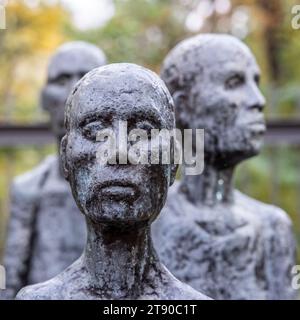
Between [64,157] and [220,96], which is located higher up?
[220,96]

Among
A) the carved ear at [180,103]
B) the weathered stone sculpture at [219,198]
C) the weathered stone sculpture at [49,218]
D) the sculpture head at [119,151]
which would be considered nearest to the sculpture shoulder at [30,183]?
the weathered stone sculpture at [49,218]

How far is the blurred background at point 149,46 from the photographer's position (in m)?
11.2

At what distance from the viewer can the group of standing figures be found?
10.2 feet

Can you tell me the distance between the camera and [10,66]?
41.0ft

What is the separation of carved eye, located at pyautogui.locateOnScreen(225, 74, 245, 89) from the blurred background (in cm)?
498

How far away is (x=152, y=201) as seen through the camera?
10.2 feet

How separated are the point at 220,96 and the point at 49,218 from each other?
1798mm

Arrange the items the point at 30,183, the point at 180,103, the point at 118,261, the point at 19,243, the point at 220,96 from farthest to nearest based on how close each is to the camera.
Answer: the point at 30,183, the point at 19,243, the point at 180,103, the point at 220,96, the point at 118,261

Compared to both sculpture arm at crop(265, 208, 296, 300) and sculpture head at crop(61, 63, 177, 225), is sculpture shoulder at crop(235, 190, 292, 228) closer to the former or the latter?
sculpture arm at crop(265, 208, 296, 300)

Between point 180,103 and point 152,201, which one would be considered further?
point 180,103

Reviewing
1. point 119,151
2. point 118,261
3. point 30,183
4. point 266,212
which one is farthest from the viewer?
point 30,183

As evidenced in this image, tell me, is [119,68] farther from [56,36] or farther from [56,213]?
[56,36]

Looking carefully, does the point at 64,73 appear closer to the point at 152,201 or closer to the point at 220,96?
the point at 220,96

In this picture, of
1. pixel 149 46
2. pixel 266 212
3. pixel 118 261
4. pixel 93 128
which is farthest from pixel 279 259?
pixel 149 46
